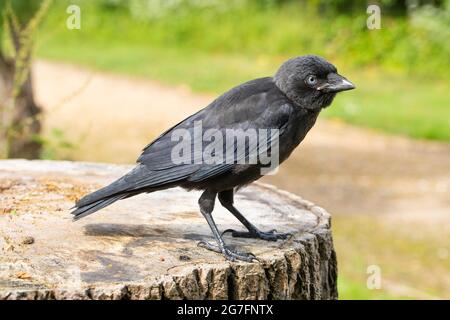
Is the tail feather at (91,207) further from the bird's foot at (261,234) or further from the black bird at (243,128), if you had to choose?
the bird's foot at (261,234)

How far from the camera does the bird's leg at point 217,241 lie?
12.2 ft

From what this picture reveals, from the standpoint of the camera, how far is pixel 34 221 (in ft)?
13.6

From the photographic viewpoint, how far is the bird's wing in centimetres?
390

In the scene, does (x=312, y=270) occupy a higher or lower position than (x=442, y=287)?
higher

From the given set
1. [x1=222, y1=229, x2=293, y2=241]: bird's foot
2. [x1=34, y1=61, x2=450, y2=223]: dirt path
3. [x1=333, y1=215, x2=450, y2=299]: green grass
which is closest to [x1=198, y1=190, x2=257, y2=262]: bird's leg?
[x1=222, y1=229, x2=293, y2=241]: bird's foot

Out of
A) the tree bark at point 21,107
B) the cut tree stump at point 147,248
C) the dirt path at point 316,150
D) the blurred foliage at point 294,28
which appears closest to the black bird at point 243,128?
the cut tree stump at point 147,248

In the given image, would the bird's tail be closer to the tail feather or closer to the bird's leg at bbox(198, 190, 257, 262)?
the tail feather

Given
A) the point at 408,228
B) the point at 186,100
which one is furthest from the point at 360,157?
the point at 186,100

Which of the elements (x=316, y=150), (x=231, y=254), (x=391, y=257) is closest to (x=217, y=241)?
(x=231, y=254)

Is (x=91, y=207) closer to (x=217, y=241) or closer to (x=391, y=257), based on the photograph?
(x=217, y=241)

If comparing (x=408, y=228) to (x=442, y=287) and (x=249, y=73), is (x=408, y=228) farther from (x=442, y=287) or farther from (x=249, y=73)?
(x=249, y=73)

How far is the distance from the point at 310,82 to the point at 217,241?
823mm

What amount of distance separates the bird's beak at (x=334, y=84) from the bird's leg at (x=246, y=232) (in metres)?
0.70
